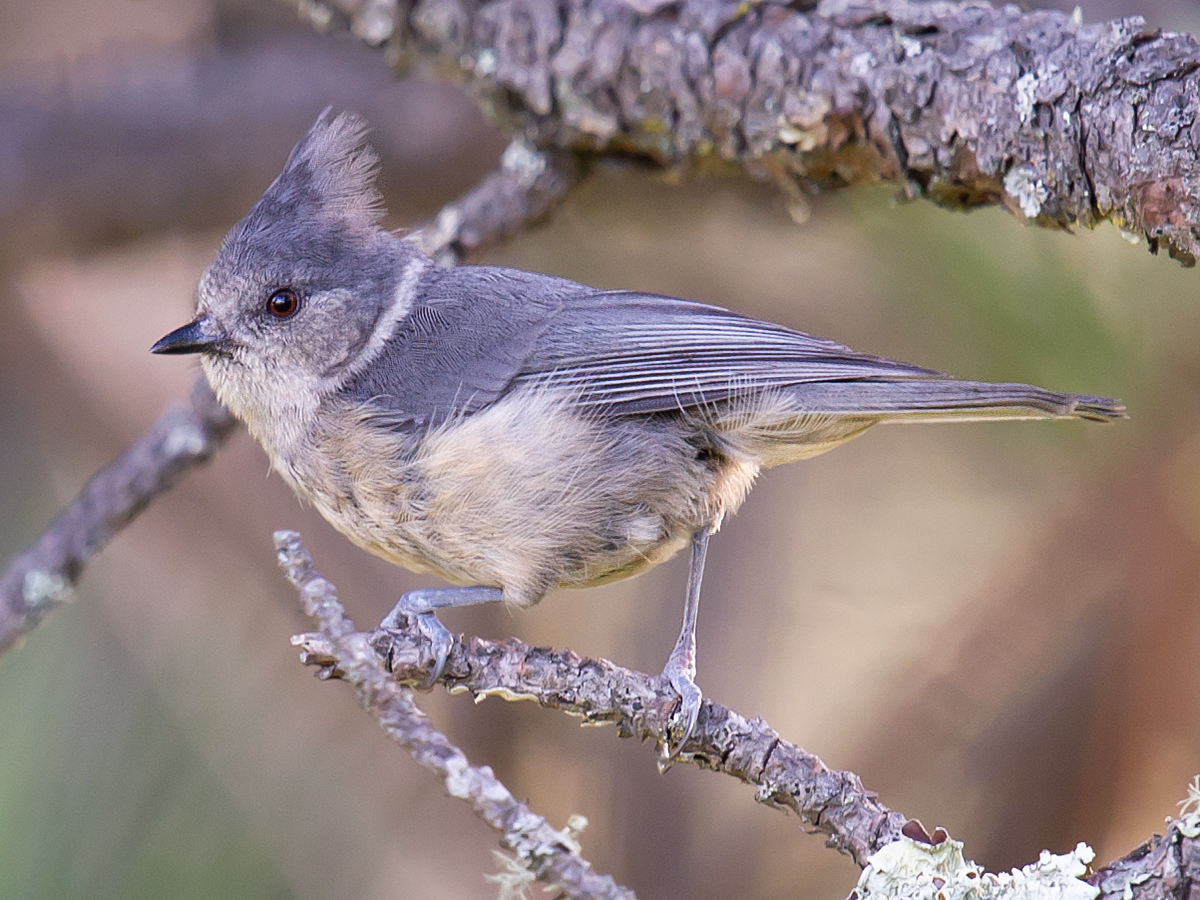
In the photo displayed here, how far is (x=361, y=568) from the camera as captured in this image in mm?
3666

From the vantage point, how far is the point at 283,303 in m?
2.90

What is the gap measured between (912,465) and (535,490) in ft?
6.40

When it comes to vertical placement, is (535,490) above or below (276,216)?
below

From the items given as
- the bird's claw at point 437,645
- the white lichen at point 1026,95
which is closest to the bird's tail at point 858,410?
the white lichen at point 1026,95

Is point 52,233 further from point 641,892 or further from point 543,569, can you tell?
point 641,892


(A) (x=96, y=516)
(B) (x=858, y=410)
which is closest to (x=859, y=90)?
(B) (x=858, y=410)

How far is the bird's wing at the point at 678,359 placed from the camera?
2580 millimetres

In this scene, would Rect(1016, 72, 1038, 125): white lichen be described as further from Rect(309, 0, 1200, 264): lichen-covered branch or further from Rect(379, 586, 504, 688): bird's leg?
Rect(379, 586, 504, 688): bird's leg

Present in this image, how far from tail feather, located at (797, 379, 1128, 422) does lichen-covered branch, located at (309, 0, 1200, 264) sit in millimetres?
299

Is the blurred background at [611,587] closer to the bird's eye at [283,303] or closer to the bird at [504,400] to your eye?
the bird at [504,400]

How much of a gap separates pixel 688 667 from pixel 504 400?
0.69m

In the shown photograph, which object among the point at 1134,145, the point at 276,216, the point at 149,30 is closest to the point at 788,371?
the point at 1134,145

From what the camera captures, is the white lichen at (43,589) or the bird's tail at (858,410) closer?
the bird's tail at (858,410)

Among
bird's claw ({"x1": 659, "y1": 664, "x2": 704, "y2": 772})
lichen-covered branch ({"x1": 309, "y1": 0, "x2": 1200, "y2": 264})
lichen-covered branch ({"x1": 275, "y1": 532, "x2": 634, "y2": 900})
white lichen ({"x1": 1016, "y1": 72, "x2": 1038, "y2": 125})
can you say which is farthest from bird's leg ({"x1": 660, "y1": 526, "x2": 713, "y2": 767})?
white lichen ({"x1": 1016, "y1": 72, "x2": 1038, "y2": 125})
